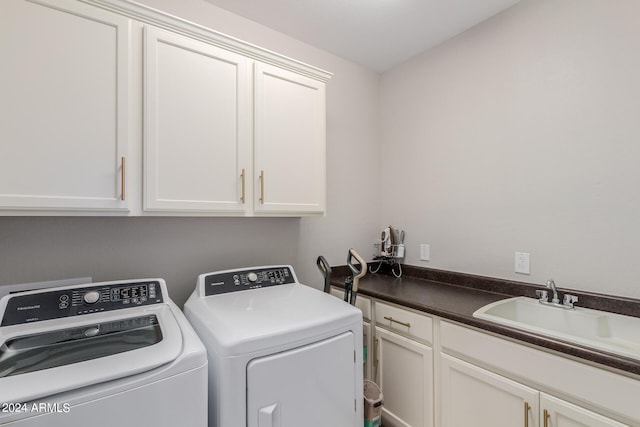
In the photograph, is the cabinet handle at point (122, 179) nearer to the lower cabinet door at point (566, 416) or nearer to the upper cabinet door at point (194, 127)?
the upper cabinet door at point (194, 127)

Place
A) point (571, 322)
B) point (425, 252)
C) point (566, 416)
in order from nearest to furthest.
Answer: point (566, 416) < point (571, 322) < point (425, 252)

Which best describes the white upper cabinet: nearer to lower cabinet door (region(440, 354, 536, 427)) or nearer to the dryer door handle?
the dryer door handle

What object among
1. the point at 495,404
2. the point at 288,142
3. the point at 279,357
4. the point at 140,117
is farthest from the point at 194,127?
Result: the point at 495,404

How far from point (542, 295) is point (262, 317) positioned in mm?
1473

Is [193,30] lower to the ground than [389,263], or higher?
higher

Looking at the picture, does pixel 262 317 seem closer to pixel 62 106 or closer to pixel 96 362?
pixel 96 362

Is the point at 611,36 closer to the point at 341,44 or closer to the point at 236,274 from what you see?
the point at 341,44

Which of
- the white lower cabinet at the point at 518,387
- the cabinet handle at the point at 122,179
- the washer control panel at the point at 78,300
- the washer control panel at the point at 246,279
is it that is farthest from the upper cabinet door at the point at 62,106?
the white lower cabinet at the point at 518,387

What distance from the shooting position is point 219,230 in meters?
1.89

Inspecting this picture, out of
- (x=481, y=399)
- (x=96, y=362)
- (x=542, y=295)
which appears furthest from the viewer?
(x=542, y=295)

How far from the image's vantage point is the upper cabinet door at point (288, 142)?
65.8 inches

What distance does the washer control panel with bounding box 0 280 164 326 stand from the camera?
1147mm

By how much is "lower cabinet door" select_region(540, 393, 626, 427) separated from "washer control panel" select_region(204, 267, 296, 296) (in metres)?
1.29

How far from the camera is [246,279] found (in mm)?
1722
